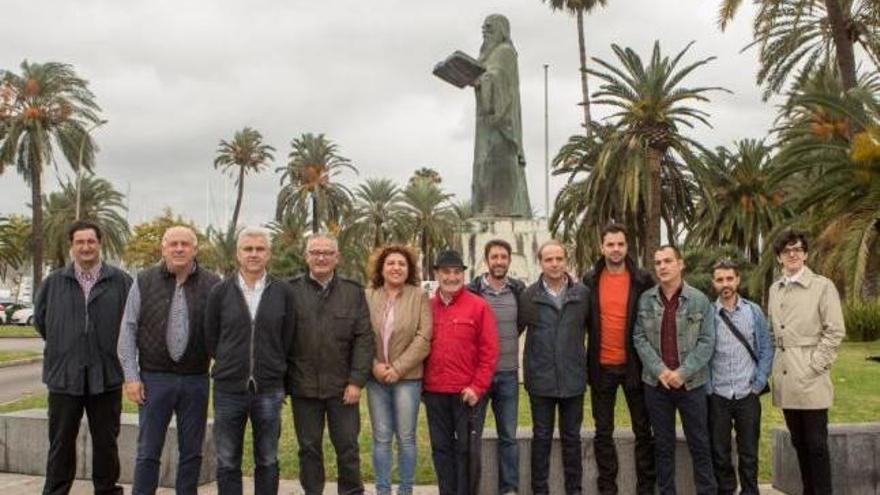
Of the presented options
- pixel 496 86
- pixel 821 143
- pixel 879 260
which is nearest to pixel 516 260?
pixel 496 86

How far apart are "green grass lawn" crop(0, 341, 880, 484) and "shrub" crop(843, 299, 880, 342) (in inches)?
372

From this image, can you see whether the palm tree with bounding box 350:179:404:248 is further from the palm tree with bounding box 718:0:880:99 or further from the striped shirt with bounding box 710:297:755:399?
the striped shirt with bounding box 710:297:755:399

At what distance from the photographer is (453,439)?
533 cm

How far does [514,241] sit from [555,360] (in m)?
5.17

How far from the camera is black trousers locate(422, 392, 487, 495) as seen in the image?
521cm

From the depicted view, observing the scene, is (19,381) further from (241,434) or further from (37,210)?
(37,210)

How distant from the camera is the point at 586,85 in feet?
139

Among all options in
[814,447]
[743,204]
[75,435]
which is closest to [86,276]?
[75,435]

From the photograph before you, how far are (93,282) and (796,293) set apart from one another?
4698 millimetres

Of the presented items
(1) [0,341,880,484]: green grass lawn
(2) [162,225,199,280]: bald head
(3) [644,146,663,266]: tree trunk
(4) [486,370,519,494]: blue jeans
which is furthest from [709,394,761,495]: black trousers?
(3) [644,146,663,266]: tree trunk

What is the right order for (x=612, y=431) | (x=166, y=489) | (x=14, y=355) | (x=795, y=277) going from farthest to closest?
1. (x=14, y=355)
2. (x=166, y=489)
3. (x=612, y=431)
4. (x=795, y=277)

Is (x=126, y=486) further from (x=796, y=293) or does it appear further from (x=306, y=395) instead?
(x=796, y=293)

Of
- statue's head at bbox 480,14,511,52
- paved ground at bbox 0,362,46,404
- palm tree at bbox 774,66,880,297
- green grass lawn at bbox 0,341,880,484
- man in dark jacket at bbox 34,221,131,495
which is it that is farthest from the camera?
palm tree at bbox 774,66,880,297

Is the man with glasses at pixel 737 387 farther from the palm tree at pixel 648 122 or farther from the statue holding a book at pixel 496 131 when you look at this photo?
the palm tree at pixel 648 122
